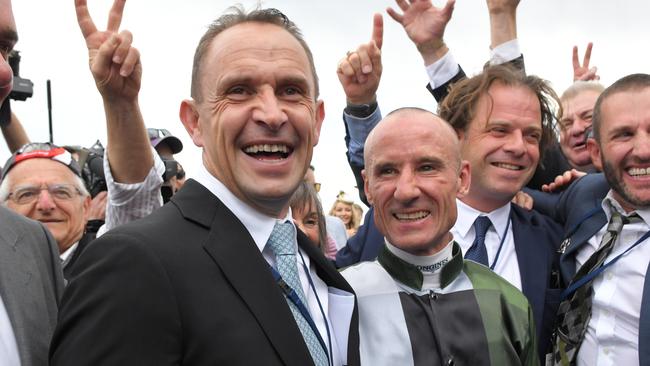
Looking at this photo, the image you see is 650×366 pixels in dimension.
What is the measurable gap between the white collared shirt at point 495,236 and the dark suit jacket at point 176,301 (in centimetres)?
161

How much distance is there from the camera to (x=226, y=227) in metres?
→ 1.94

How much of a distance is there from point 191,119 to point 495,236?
5.68 feet

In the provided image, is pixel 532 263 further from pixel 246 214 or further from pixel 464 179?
pixel 246 214

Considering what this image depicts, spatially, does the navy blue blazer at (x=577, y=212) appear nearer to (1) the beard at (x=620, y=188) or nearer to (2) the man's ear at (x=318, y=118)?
(1) the beard at (x=620, y=188)

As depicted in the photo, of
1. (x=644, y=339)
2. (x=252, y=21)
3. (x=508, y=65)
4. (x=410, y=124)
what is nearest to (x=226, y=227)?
(x=252, y=21)

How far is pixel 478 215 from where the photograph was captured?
3.32m

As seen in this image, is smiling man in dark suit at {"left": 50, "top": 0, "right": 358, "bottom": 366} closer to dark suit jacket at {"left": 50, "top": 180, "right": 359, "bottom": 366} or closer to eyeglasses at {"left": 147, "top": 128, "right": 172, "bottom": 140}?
dark suit jacket at {"left": 50, "top": 180, "right": 359, "bottom": 366}

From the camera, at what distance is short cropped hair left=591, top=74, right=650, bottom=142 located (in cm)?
313

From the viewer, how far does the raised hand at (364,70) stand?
325 cm

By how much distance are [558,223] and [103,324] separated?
102 inches

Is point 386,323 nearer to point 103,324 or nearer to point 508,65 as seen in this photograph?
point 103,324

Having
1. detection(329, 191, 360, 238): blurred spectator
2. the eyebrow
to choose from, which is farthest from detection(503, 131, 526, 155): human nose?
detection(329, 191, 360, 238): blurred spectator

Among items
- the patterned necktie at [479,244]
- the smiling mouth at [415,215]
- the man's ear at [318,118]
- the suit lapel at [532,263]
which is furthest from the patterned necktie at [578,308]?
the man's ear at [318,118]

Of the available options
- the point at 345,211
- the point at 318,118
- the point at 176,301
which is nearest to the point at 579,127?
the point at 318,118
